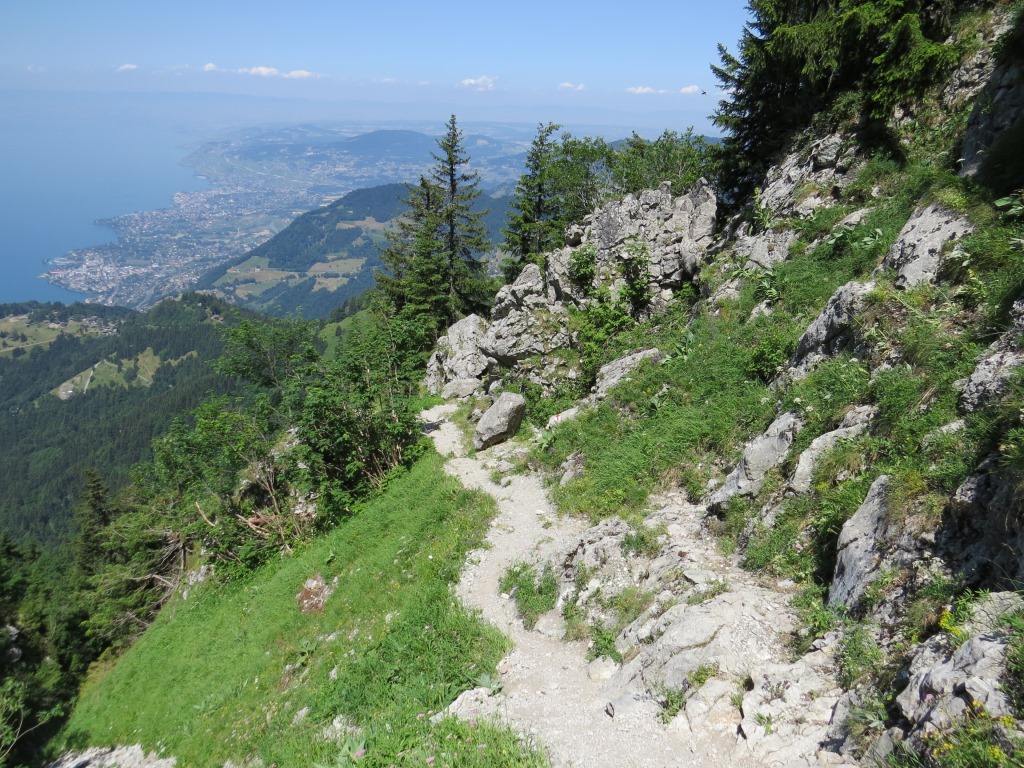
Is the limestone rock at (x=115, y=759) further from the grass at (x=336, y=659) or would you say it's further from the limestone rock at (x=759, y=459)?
the limestone rock at (x=759, y=459)

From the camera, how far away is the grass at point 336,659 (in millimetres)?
8016

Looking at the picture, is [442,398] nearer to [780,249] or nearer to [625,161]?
[780,249]

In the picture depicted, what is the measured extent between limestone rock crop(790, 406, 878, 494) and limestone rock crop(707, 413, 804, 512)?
73 cm

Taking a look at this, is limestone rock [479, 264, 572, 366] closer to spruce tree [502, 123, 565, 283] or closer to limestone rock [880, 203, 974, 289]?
spruce tree [502, 123, 565, 283]

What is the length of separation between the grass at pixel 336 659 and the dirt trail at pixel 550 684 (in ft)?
1.42

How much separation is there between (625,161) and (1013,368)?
36.4 metres

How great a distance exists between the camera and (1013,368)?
18.6 ft

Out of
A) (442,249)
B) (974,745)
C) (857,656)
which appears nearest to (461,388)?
(442,249)

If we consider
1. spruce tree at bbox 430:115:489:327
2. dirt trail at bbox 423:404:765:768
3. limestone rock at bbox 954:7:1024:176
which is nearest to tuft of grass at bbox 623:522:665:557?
dirt trail at bbox 423:404:765:768

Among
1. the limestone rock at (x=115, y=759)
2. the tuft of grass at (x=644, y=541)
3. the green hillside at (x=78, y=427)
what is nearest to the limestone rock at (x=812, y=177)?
the tuft of grass at (x=644, y=541)

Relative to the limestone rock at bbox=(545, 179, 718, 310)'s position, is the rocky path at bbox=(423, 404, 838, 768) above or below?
below

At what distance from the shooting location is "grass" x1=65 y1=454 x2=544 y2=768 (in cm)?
802

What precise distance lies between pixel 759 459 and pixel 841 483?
188cm

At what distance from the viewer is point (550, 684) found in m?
7.62
